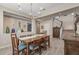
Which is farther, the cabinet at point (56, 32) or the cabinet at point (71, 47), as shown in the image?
the cabinet at point (56, 32)

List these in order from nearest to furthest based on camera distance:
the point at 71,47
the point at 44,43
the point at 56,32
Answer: the point at 71,47 → the point at 56,32 → the point at 44,43

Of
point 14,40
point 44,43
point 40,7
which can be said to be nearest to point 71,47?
point 44,43

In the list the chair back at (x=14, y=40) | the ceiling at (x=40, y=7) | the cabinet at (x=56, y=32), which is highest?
the ceiling at (x=40, y=7)

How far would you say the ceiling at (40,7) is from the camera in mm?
2223

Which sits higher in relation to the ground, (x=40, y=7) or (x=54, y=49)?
(x=40, y=7)

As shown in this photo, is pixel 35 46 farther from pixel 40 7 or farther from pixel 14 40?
pixel 40 7

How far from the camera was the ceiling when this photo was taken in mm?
2223

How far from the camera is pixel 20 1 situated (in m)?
2.22

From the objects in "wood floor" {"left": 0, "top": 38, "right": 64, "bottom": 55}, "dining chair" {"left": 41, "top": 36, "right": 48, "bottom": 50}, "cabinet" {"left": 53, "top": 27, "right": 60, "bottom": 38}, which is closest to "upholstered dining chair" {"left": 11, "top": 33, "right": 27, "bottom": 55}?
"wood floor" {"left": 0, "top": 38, "right": 64, "bottom": 55}

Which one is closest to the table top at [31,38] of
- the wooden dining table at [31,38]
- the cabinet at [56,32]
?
the wooden dining table at [31,38]

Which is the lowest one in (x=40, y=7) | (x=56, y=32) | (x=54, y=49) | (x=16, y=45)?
(x=54, y=49)

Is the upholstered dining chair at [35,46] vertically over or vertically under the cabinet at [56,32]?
under

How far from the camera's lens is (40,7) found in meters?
2.29

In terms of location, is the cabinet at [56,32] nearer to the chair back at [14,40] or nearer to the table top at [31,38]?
the table top at [31,38]
